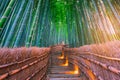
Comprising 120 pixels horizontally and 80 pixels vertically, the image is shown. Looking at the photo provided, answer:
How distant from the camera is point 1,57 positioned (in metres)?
2.11

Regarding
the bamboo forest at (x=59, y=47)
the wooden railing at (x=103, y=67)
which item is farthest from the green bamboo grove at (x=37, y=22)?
the wooden railing at (x=103, y=67)

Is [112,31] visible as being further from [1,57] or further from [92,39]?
[1,57]

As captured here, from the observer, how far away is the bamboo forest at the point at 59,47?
271 centimetres

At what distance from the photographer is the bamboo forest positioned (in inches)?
106

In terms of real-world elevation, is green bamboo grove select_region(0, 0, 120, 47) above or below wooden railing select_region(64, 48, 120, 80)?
above

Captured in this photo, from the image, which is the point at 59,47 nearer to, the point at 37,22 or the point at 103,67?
the point at 37,22

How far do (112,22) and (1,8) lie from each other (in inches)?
158

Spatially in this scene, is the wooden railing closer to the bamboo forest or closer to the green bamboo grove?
the bamboo forest

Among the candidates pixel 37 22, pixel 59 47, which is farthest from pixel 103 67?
pixel 59 47

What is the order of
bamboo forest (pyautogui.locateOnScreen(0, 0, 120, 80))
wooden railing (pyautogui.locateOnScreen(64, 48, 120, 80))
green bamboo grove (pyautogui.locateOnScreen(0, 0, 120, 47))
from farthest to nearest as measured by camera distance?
green bamboo grove (pyautogui.locateOnScreen(0, 0, 120, 47))
bamboo forest (pyautogui.locateOnScreen(0, 0, 120, 80))
wooden railing (pyautogui.locateOnScreen(64, 48, 120, 80))

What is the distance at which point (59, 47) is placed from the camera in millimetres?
17312

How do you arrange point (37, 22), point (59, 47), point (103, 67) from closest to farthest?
point (103, 67) < point (37, 22) < point (59, 47)

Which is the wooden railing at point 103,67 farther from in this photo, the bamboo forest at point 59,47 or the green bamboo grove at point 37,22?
the green bamboo grove at point 37,22

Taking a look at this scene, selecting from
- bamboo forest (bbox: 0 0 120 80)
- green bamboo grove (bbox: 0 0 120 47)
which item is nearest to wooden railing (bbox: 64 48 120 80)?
bamboo forest (bbox: 0 0 120 80)
